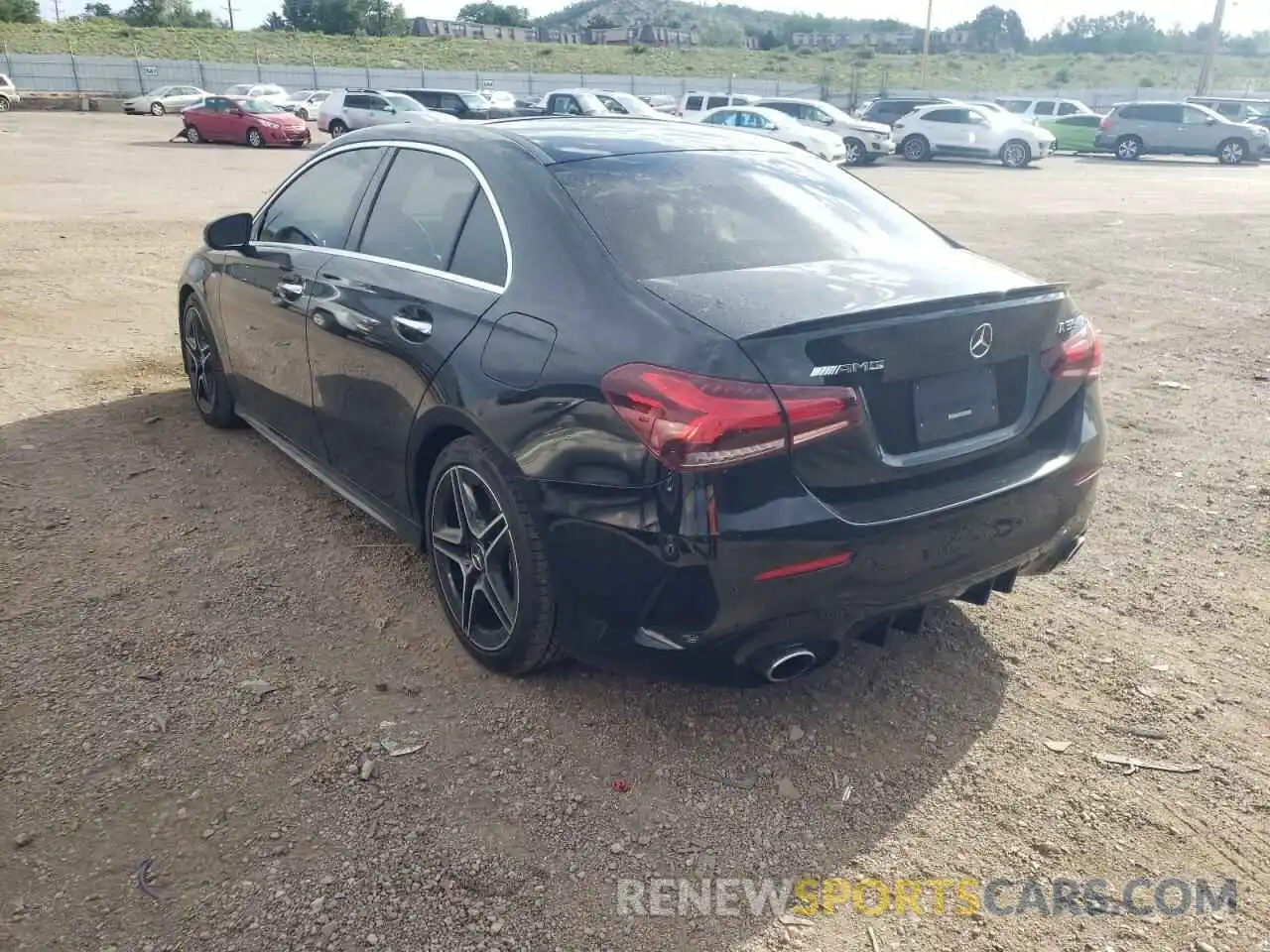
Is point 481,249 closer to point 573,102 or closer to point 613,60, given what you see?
point 573,102

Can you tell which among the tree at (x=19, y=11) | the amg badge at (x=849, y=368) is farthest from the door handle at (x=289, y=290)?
the tree at (x=19, y=11)

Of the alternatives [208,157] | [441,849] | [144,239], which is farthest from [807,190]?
[208,157]

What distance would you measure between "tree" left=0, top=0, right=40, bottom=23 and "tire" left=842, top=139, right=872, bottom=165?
2556 inches

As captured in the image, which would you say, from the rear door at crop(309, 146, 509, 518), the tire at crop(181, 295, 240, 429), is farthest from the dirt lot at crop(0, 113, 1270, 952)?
the rear door at crop(309, 146, 509, 518)

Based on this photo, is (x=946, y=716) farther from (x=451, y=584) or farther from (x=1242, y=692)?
(x=451, y=584)

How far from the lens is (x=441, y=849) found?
2.62 meters

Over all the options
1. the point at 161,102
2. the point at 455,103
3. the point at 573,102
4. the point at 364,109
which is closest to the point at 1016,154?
the point at 573,102

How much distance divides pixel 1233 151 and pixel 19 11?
77.9 metres

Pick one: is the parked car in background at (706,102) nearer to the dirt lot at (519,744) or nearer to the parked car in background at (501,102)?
the parked car in background at (501,102)

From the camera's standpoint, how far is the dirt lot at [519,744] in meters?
2.44

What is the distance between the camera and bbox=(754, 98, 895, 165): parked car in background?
92.4 feet

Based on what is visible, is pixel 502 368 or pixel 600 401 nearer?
pixel 600 401

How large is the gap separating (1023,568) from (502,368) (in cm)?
170

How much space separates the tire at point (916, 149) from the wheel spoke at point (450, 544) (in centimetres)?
2959
